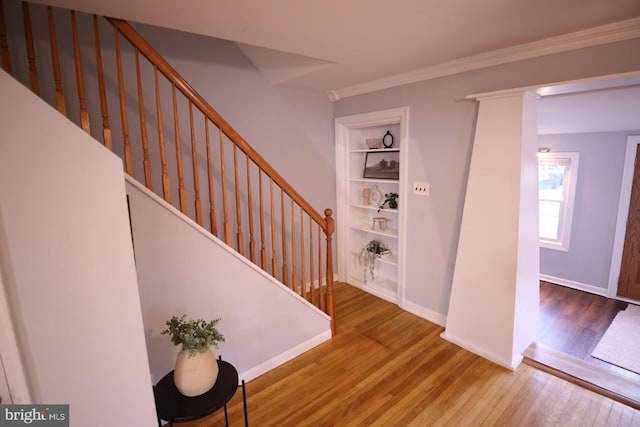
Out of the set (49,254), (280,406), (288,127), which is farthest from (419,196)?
(49,254)

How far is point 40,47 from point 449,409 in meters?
3.45

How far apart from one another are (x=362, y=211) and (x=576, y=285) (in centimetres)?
310

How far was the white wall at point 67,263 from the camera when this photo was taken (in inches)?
36.4

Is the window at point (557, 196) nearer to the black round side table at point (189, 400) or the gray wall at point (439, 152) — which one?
the gray wall at point (439, 152)

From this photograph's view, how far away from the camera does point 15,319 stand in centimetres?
96

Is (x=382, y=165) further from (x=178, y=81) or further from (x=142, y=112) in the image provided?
(x=142, y=112)

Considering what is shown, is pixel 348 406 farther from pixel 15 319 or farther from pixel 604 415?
pixel 15 319

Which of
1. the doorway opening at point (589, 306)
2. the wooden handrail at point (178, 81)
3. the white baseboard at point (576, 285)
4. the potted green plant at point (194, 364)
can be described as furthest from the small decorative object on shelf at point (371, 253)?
the white baseboard at point (576, 285)

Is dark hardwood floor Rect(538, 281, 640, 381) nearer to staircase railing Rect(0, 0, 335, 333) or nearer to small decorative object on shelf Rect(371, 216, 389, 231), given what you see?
small decorative object on shelf Rect(371, 216, 389, 231)

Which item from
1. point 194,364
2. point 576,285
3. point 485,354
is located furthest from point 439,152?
point 576,285

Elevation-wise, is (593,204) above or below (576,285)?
above

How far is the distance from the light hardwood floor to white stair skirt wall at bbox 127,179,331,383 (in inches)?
9.7

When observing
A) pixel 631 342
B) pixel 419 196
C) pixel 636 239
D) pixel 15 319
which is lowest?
pixel 631 342

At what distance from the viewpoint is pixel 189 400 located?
142cm
